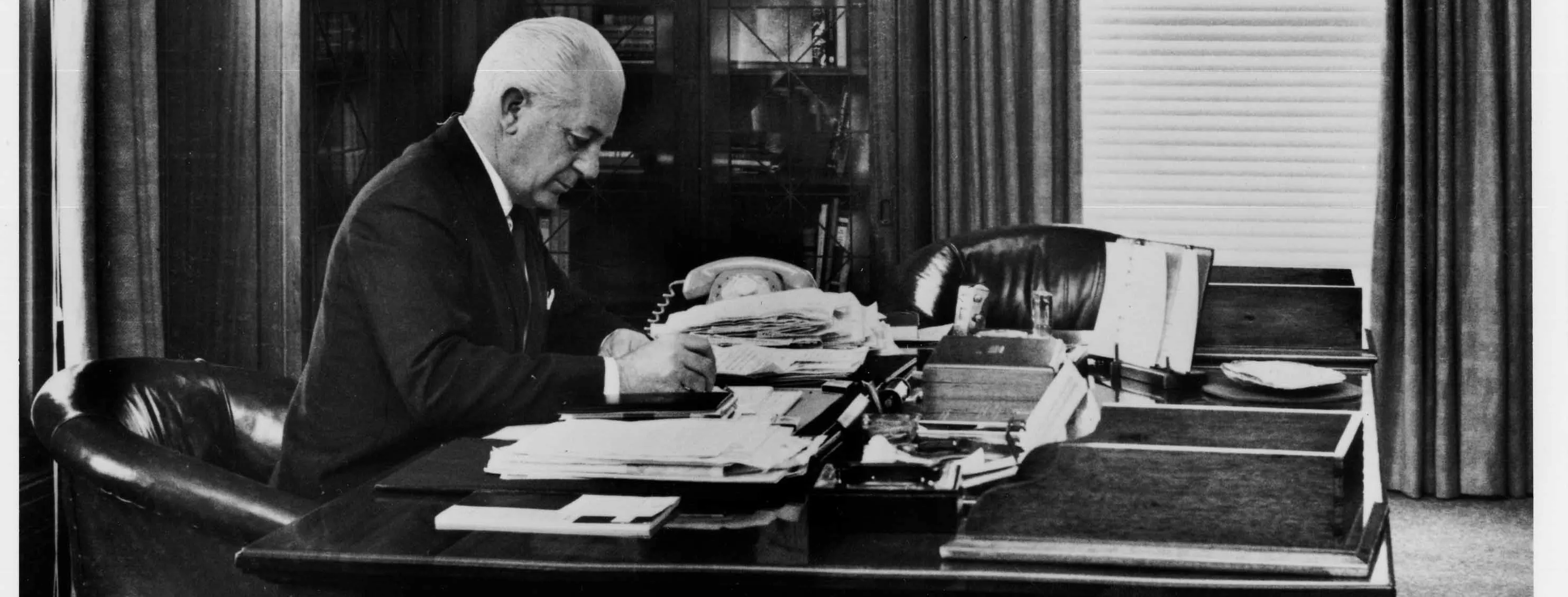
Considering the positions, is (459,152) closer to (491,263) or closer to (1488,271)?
(491,263)

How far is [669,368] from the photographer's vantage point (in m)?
1.79

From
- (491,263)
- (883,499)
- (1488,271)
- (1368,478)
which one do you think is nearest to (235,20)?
(491,263)

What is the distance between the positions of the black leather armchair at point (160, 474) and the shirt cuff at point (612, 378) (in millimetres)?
429

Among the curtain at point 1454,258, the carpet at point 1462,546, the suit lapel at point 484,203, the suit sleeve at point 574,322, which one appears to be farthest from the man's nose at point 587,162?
the curtain at point 1454,258

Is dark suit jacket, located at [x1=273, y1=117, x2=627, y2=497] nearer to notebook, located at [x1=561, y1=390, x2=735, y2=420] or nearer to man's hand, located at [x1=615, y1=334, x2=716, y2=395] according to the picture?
man's hand, located at [x1=615, y1=334, x2=716, y2=395]

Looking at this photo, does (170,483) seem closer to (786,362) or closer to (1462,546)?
(786,362)

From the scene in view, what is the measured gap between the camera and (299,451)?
5.94ft

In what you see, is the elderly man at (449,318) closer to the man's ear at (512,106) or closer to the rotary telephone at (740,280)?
the man's ear at (512,106)

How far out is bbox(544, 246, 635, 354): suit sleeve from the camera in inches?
89.3

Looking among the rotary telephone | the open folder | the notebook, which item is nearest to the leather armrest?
the notebook

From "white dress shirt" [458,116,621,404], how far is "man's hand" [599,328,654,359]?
0.17 meters

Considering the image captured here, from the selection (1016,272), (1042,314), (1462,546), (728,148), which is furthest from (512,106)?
(1462,546)

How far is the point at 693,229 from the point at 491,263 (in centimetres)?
144

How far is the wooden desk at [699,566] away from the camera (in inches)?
44.1
